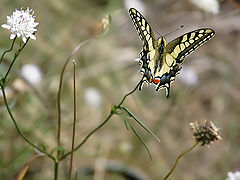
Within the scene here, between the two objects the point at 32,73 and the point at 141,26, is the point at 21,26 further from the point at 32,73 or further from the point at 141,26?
the point at 32,73

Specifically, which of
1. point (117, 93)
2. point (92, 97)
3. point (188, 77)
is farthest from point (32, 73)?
point (188, 77)

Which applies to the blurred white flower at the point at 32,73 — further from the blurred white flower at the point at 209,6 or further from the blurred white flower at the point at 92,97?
the blurred white flower at the point at 209,6

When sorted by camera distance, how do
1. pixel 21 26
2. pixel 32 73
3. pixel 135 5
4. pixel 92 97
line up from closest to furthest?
1. pixel 21 26
2. pixel 32 73
3. pixel 92 97
4. pixel 135 5

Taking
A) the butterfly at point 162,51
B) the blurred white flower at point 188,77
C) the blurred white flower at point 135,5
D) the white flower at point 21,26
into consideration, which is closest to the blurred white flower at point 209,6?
the blurred white flower at point 188,77

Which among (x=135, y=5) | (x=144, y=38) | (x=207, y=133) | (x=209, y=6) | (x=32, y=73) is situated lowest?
(x=207, y=133)

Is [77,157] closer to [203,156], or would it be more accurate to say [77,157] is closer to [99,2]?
[203,156]

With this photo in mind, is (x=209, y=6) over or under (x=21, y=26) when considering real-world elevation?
over

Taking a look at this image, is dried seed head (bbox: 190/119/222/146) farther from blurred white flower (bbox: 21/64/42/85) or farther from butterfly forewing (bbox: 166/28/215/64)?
blurred white flower (bbox: 21/64/42/85)

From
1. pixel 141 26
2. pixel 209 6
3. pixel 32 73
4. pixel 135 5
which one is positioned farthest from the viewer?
pixel 135 5

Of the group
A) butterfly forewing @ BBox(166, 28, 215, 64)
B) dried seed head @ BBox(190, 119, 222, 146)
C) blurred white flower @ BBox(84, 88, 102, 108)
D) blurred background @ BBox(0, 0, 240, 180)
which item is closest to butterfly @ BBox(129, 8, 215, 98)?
butterfly forewing @ BBox(166, 28, 215, 64)
